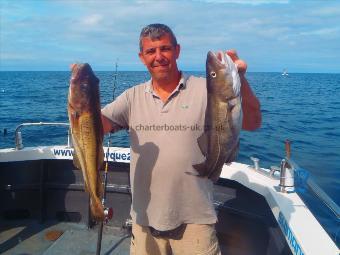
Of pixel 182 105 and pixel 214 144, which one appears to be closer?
pixel 214 144

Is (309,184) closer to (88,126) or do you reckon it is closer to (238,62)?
(238,62)

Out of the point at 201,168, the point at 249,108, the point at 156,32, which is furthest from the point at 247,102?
the point at 156,32

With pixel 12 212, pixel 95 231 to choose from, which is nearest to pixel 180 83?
pixel 95 231

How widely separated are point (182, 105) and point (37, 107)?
2903cm

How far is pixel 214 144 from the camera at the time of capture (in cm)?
312

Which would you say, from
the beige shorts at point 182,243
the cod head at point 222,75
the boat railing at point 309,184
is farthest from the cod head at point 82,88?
the boat railing at point 309,184

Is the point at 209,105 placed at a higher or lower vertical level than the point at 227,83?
lower

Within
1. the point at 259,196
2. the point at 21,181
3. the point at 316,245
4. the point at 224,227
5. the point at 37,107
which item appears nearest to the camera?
the point at 316,245

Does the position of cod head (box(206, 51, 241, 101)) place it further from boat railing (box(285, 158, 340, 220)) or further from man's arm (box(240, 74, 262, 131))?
boat railing (box(285, 158, 340, 220))

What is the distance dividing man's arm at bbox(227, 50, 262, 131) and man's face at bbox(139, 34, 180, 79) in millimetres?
530

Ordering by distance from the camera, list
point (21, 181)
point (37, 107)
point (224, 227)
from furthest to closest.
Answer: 1. point (37, 107)
2. point (21, 181)
3. point (224, 227)

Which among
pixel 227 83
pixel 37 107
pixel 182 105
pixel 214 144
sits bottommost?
pixel 37 107

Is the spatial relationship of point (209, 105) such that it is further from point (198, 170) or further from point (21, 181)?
point (21, 181)

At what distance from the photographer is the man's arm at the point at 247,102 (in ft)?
10.4
